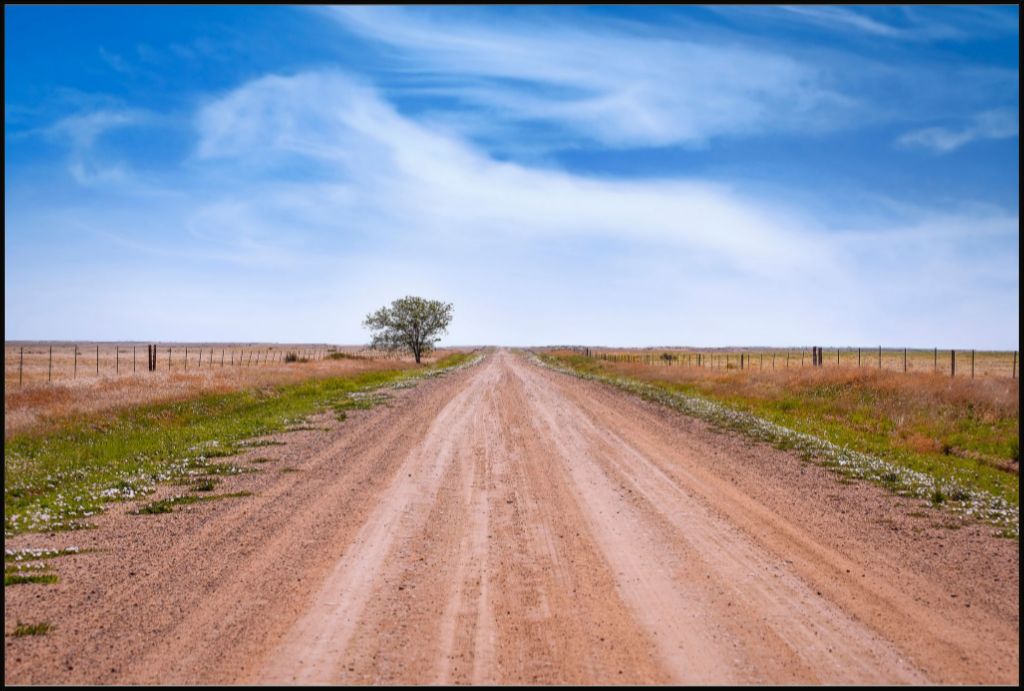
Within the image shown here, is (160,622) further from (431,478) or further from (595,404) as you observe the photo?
(595,404)

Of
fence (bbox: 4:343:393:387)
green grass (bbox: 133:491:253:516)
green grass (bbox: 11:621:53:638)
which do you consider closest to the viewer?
green grass (bbox: 11:621:53:638)

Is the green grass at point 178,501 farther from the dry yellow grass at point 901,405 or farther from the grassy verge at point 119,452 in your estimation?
the dry yellow grass at point 901,405

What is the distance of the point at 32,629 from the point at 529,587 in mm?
4595

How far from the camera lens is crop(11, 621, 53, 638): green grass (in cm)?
568

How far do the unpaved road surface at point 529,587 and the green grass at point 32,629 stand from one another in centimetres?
14

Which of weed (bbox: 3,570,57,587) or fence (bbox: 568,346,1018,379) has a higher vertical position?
fence (bbox: 568,346,1018,379)

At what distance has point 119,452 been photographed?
15.9 meters

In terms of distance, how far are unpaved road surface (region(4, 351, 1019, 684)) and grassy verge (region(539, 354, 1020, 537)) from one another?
3.16 ft

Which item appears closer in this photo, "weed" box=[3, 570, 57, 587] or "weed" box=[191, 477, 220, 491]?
"weed" box=[3, 570, 57, 587]

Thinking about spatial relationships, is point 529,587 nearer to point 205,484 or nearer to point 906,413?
point 205,484

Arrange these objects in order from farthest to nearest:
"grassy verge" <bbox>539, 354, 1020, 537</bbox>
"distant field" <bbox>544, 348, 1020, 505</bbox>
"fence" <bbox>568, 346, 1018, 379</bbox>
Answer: "fence" <bbox>568, 346, 1018, 379</bbox> < "distant field" <bbox>544, 348, 1020, 505</bbox> < "grassy verge" <bbox>539, 354, 1020, 537</bbox>

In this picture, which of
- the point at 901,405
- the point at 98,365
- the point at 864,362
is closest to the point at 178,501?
the point at 901,405

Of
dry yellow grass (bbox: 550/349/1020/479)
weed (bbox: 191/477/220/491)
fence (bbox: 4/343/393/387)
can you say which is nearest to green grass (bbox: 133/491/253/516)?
weed (bbox: 191/477/220/491)

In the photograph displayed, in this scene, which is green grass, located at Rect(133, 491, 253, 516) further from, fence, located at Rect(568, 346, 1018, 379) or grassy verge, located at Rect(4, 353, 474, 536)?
fence, located at Rect(568, 346, 1018, 379)
